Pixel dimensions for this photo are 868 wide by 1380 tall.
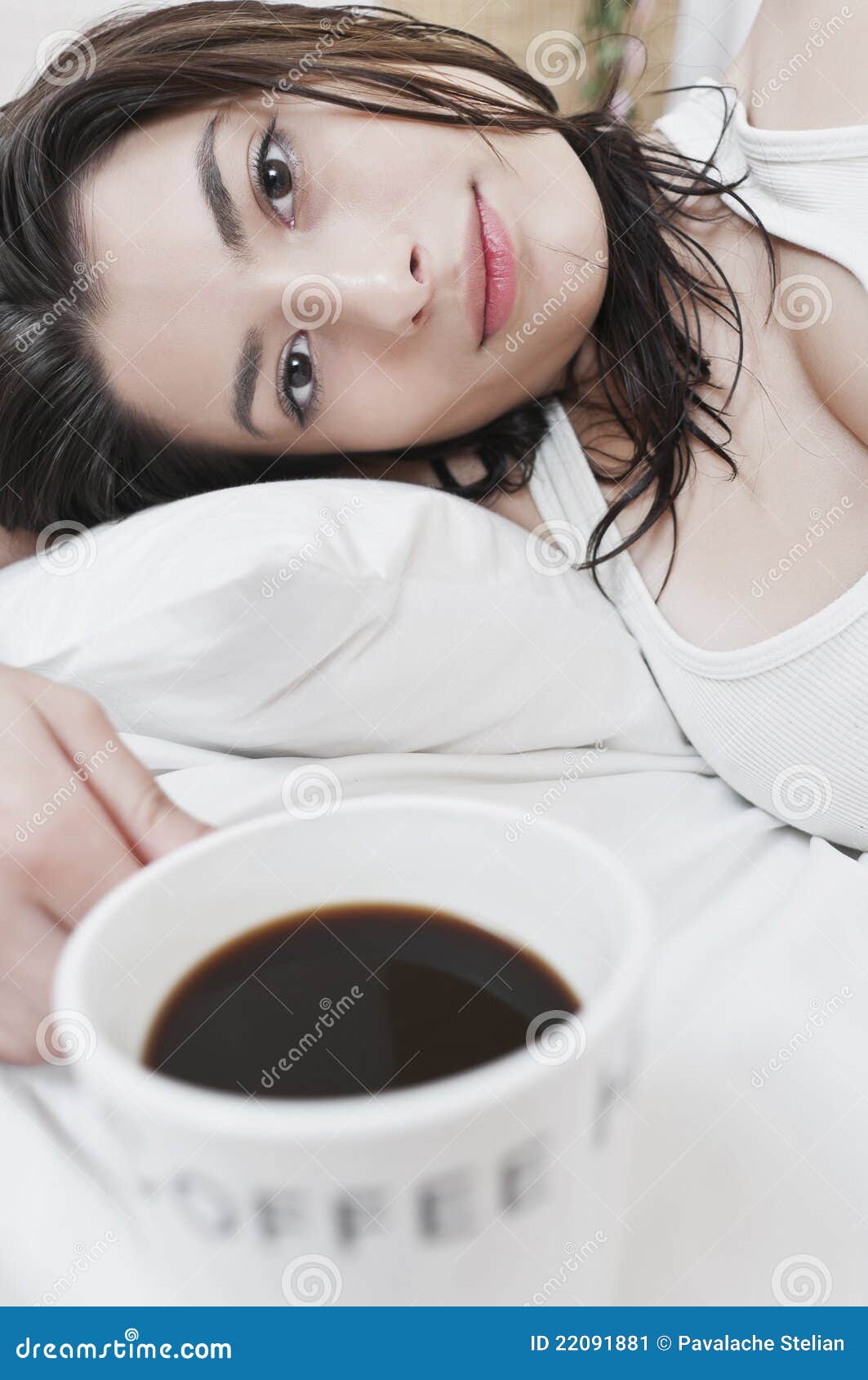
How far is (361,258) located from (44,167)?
343 mm

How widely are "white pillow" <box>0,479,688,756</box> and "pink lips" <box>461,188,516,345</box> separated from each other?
20 cm

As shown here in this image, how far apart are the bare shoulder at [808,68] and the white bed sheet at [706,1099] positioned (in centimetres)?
62

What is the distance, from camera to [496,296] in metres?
0.84

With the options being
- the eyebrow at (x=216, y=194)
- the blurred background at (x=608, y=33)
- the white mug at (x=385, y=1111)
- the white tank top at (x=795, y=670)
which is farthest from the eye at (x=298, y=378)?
the blurred background at (x=608, y=33)

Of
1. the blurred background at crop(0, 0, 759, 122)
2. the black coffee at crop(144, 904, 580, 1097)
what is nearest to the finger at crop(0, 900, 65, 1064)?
the black coffee at crop(144, 904, 580, 1097)

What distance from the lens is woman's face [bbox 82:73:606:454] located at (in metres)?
0.79

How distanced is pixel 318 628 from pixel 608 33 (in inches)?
61.4

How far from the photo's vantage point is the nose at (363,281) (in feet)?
2.56

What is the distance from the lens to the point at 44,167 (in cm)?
87

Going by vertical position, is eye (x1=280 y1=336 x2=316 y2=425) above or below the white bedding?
above

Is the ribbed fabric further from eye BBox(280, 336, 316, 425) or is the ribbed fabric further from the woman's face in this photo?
eye BBox(280, 336, 316, 425)

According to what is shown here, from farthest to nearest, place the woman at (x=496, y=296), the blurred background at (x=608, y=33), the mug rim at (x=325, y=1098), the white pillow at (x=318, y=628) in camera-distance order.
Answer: the blurred background at (x=608, y=33) < the woman at (x=496, y=296) < the white pillow at (x=318, y=628) < the mug rim at (x=325, y=1098)

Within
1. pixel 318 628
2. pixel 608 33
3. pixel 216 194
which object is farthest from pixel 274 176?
pixel 608 33

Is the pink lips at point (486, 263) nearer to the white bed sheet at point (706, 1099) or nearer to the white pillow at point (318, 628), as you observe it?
the white pillow at point (318, 628)
